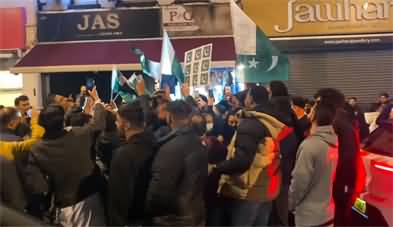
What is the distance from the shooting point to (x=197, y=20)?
57.6 ft

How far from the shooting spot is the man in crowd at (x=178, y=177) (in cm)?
466

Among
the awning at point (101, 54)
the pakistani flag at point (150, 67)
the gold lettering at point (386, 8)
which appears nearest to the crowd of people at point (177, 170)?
the pakistani flag at point (150, 67)

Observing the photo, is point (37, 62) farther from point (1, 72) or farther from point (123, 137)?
point (123, 137)

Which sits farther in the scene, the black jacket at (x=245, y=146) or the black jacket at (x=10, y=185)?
the black jacket at (x=245, y=146)

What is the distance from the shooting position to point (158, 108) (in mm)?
6660

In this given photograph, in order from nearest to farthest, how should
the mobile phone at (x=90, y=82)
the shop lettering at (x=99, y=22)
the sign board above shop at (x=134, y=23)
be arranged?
the mobile phone at (x=90, y=82) → the sign board above shop at (x=134, y=23) → the shop lettering at (x=99, y=22)

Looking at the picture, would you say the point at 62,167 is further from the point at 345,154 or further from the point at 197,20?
the point at 197,20

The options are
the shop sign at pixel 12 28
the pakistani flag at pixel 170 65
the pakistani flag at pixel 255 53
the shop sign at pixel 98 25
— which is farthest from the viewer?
the shop sign at pixel 98 25

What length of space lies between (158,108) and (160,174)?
2080mm

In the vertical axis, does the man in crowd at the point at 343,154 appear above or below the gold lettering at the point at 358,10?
below

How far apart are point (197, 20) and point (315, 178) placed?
13.0m

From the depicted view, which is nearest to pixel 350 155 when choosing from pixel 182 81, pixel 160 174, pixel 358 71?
pixel 160 174

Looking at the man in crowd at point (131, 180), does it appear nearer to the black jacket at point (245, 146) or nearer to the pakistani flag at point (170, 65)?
the black jacket at point (245, 146)

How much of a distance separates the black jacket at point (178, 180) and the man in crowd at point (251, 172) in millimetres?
445
